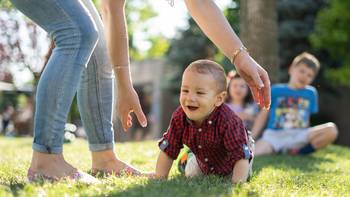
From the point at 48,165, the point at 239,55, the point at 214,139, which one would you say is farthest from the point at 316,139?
the point at 48,165

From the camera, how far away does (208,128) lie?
2992 millimetres

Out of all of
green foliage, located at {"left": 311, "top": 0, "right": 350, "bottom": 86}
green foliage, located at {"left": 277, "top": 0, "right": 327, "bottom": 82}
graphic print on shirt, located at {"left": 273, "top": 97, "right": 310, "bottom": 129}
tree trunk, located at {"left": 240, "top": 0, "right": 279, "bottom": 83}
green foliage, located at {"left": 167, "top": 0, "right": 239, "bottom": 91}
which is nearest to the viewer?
graphic print on shirt, located at {"left": 273, "top": 97, "right": 310, "bottom": 129}

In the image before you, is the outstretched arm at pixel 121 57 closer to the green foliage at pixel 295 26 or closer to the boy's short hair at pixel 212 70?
the boy's short hair at pixel 212 70

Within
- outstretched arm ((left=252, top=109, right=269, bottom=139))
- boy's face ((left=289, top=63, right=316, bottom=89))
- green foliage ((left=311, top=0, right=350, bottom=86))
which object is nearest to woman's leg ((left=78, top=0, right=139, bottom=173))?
boy's face ((left=289, top=63, right=316, bottom=89))

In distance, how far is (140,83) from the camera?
29.6 meters

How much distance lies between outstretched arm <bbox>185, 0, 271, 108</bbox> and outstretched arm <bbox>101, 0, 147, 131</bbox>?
512mm

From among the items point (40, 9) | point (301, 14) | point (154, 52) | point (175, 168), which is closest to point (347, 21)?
point (301, 14)

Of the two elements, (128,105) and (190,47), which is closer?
(128,105)

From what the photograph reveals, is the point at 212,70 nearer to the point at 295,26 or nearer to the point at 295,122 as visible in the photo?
the point at 295,122

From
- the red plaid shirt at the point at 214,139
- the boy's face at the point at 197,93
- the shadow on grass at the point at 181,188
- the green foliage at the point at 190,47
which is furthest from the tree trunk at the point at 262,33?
the green foliage at the point at 190,47

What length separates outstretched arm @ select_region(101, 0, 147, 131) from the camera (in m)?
3.12

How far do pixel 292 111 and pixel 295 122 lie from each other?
135mm

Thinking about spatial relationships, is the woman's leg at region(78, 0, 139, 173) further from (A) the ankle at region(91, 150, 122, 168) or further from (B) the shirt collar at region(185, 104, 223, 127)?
(B) the shirt collar at region(185, 104, 223, 127)

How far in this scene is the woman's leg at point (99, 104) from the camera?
10.4ft
